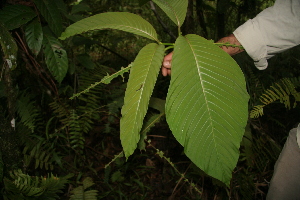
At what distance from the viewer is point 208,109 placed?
0.67 metres

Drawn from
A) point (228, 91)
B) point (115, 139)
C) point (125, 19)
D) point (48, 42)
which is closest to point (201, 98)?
point (228, 91)

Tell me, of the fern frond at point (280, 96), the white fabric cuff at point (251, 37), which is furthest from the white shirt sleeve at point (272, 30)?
the fern frond at point (280, 96)

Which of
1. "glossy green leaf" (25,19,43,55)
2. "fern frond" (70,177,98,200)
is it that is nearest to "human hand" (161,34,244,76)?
"glossy green leaf" (25,19,43,55)

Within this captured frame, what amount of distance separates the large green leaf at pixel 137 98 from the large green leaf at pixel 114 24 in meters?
0.14

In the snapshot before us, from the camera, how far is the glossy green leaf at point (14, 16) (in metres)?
1.29

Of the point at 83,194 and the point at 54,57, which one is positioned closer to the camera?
the point at 54,57

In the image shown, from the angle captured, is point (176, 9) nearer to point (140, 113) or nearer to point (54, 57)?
point (140, 113)

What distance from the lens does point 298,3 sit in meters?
1.11

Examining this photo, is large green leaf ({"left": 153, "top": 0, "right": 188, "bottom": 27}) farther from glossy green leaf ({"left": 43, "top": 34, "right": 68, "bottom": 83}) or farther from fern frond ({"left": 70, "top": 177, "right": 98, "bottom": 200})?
fern frond ({"left": 70, "top": 177, "right": 98, "bottom": 200})

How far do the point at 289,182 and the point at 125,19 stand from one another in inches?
57.2

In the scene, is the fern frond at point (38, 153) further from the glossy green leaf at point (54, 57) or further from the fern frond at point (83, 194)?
the glossy green leaf at point (54, 57)

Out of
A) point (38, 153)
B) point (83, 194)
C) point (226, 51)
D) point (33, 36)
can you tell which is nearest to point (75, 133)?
point (38, 153)

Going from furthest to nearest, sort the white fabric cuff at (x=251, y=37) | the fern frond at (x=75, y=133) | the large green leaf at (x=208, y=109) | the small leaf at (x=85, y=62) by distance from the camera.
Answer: the fern frond at (x=75, y=133) < the small leaf at (x=85, y=62) < the white fabric cuff at (x=251, y=37) < the large green leaf at (x=208, y=109)

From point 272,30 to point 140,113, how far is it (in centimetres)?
89
